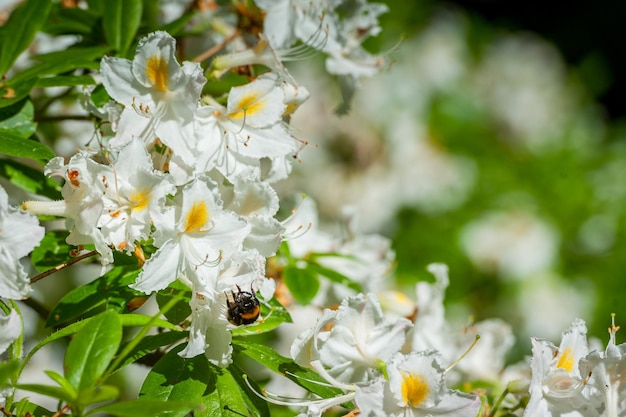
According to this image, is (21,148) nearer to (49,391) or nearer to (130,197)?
(130,197)

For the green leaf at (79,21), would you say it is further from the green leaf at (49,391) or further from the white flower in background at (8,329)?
the green leaf at (49,391)

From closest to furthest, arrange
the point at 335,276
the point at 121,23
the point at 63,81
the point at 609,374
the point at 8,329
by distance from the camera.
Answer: the point at 8,329 → the point at 609,374 → the point at 63,81 → the point at 121,23 → the point at 335,276

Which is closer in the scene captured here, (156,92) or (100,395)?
(100,395)

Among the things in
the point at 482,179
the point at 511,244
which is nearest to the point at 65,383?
the point at 511,244

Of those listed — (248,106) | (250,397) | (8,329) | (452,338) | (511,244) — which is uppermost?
(248,106)

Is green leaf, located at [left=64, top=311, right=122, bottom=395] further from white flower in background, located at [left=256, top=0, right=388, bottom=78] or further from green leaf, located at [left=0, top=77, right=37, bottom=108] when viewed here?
white flower in background, located at [left=256, top=0, right=388, bottom=78]

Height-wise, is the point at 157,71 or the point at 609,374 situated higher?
the point at 157,71

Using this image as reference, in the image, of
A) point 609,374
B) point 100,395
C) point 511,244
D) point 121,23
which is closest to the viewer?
point 100,395
